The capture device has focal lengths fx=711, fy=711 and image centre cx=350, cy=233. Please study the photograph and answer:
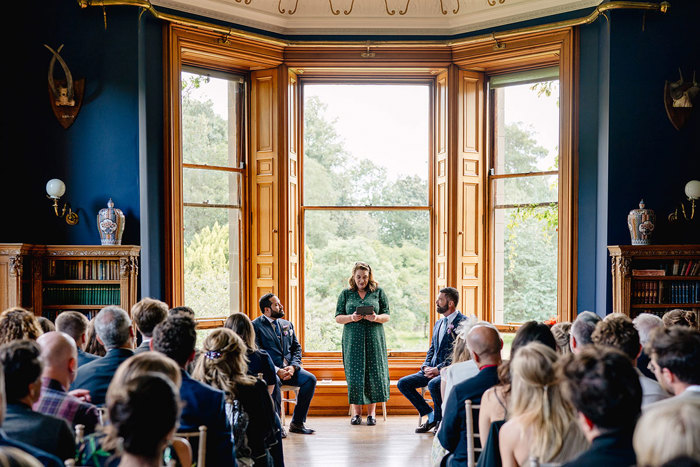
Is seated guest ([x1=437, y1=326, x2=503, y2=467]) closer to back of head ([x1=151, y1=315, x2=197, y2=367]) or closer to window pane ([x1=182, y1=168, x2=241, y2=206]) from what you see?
back of head ([x1=151, y1=315, x2=197, y2=367])

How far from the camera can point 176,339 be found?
299cm

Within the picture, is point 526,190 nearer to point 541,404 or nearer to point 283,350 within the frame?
point 283,350

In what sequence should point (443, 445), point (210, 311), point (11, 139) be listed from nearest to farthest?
point (443, 445)
point (11, 139)
point (210, 311)

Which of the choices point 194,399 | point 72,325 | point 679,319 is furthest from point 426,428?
point 194,399

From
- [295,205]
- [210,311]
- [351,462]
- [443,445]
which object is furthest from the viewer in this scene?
[295,205]

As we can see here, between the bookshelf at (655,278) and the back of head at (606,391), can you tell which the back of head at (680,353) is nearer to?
the back of head at (606,391)

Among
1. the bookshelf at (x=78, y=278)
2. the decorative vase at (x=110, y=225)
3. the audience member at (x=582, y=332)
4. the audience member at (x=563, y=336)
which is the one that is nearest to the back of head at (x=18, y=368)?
the audience member at (x=582, y=332)

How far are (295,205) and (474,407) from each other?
5060 millimetres

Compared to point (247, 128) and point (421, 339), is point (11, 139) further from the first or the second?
point (421, 339)

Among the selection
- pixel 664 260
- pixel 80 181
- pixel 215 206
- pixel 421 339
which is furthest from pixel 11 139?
pixel 664 260

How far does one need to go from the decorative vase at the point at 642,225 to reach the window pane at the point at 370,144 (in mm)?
2448

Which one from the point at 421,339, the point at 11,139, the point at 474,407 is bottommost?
the point at 421,339

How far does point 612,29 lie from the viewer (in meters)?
6.61

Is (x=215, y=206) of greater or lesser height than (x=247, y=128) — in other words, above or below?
below
